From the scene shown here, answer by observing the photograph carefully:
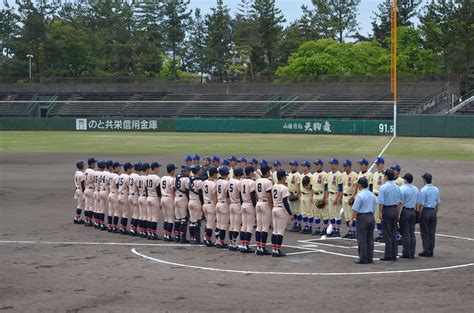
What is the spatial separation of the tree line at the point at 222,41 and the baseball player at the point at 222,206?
82.3 meters

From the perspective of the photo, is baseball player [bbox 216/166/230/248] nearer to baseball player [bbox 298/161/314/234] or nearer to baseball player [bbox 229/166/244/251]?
baseball player [bbox 229/166/244/251]

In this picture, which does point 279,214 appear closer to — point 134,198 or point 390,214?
point 390,214

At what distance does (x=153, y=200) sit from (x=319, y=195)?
15.1ft

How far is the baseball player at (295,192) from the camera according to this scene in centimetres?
2052

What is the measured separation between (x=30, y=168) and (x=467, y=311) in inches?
1246

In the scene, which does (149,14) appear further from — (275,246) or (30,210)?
(275,246)

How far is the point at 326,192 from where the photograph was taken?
20031mm

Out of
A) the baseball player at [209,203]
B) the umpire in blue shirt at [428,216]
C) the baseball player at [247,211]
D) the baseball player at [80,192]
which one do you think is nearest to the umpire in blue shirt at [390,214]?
the umpire in blue shirt at [428,216]

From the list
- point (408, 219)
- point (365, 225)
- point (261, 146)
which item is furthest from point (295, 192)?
point (261, 146)

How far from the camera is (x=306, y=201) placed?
20.2 meters

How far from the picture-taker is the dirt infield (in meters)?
12.2

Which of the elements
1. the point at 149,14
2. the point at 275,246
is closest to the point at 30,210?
the point at 275,246

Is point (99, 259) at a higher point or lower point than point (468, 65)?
lower

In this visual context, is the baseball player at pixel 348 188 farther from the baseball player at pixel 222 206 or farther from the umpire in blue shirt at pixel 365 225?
the baseball player at pixel 222 206
